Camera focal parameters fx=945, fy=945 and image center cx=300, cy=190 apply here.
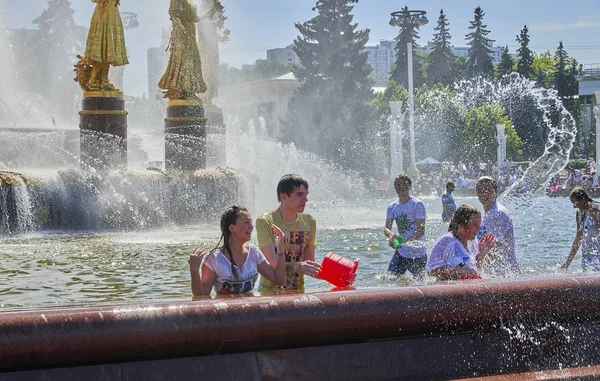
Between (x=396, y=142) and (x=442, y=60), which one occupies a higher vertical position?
(x=442, y=60)

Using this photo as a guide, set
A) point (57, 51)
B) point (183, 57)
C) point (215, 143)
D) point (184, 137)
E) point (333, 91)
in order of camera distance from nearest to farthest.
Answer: point (183, 57)
point (184, 137)
point (215, 143)
point (57, 51)
point (333, 91)

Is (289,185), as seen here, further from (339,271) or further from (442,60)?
(442,60)

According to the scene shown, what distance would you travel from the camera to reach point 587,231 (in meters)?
7.57

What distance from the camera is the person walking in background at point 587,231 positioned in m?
A: 7.50

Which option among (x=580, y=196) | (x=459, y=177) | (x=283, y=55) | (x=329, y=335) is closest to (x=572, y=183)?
(x=459, y=177)

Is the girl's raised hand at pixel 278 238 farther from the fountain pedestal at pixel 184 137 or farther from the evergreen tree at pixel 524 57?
the evergreen tree at pixel 524 57

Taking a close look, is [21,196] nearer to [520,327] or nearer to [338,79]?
[520,327]

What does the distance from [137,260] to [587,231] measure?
4.68 metres

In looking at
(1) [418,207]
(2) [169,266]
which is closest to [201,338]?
(1) [418,207]

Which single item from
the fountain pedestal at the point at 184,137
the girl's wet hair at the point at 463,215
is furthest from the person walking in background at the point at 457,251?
the fountain pedestal at the point at 184,137

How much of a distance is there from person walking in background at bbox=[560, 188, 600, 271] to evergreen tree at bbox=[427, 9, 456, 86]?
230 feet

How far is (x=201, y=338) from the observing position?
4.22 m

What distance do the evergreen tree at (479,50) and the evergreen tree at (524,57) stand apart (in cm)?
230

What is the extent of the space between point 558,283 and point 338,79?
53685mm
